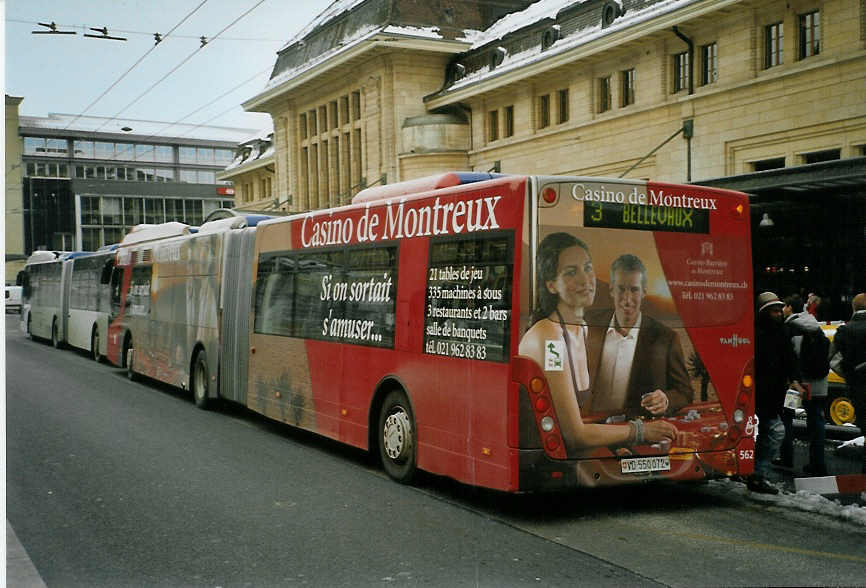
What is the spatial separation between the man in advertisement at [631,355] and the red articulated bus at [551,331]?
12 millimetres

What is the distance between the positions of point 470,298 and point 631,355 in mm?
1408

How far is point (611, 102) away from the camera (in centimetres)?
3325

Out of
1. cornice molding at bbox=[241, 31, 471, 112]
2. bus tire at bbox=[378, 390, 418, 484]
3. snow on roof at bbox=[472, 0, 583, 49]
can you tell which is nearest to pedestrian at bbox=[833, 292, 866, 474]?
bus tire at bbox=[378, 390, 418, 484]

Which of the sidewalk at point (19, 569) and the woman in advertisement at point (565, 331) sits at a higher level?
Result: the woman in advertisement at point (565, 331)

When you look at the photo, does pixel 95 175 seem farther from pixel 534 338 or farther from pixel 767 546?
pixel 767 546

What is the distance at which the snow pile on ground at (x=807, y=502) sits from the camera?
26.7 feet

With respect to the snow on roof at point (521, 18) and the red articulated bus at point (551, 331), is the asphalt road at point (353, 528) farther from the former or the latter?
the snow on roof at point (521, 18)

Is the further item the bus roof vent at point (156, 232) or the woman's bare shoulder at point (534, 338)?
the bus roof vent at point (156, 232)

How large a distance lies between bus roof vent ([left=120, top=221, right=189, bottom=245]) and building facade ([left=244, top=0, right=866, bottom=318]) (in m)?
10.4

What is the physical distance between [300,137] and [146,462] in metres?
43.6

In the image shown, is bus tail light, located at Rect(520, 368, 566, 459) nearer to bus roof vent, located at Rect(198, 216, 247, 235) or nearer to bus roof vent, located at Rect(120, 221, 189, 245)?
bus roof vent, located at Rect(198, 216, 247, 235)

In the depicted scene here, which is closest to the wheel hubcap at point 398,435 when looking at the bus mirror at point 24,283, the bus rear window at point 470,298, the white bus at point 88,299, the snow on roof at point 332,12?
the bus rear window at point 470,298

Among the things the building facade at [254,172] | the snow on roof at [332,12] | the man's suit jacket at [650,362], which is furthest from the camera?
the building facade at [254,172]

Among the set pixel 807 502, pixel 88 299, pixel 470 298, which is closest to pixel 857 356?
pixel 807 502
